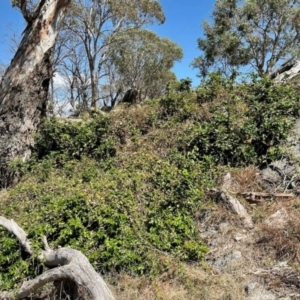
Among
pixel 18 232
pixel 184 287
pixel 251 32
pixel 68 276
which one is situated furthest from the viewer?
pixel 251 32

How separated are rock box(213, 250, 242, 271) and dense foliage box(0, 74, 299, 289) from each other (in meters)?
0.23

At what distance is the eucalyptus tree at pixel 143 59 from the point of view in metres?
25.1

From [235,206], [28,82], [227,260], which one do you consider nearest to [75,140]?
[28,82]

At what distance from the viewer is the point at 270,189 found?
5.61 m

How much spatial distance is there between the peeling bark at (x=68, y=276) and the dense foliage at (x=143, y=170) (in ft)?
0.68

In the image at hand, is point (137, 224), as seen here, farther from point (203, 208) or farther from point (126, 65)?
point (126, 65)

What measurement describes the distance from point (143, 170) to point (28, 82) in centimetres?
399

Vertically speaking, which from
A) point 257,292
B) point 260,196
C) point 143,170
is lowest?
point 257,292

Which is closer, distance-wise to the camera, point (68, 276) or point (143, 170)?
point (68, 276)

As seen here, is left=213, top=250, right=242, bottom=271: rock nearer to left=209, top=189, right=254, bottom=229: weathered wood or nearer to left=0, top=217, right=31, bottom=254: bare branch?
left=209, top=189, right=254, bottom=229: weathered wood

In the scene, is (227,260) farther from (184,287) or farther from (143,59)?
(143,59)

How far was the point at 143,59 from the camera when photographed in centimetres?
2753

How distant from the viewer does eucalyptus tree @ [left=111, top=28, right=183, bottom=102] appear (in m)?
25.1

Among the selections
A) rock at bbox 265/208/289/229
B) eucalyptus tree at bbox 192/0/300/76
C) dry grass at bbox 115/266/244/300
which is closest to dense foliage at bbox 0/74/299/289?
dry grass at bbox 115/266/244/300
